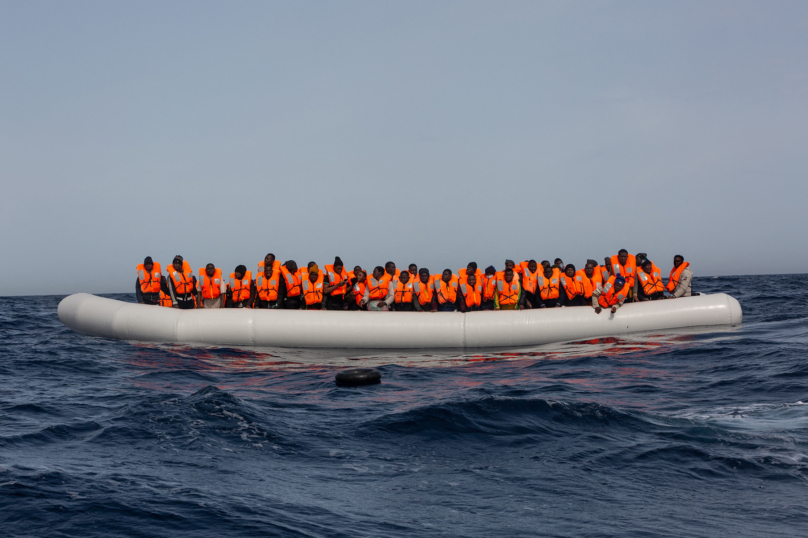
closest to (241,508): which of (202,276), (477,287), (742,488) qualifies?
(742,488)

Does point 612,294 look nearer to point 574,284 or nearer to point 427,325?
point 574,284

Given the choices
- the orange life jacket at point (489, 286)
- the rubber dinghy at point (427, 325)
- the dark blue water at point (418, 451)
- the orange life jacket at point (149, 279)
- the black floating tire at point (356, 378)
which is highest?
the orange life jacket at point (149, 279)

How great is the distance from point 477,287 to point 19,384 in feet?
28.6

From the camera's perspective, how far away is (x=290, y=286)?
1455 cm

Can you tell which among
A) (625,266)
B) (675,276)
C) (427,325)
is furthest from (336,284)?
(675,276)

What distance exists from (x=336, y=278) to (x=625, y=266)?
632 centimetres

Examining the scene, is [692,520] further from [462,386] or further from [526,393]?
[462,386]

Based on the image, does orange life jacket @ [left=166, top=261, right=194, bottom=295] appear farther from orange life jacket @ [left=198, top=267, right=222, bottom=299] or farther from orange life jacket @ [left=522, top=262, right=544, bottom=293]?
orange life jacket @ [left=522, top=262, right=544, bottom=293]

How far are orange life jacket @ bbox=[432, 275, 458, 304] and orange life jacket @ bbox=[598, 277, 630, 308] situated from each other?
3102 mm

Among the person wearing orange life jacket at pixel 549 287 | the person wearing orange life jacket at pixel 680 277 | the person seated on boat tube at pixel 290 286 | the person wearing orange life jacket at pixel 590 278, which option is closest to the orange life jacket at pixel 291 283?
the person seated on boat tube at pixel 290 286

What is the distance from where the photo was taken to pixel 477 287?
46.8ft

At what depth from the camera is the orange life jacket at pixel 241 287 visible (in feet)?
48.4

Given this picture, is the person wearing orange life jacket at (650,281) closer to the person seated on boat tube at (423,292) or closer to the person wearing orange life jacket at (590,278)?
the person wearing orange life jacket at (590,278)

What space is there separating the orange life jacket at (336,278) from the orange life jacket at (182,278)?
3.23 meters
